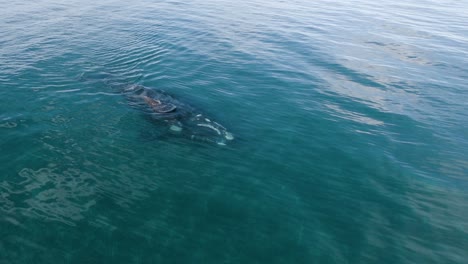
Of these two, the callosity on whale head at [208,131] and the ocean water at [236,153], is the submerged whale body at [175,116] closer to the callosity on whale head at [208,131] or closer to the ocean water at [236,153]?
the callosity on whale head at [208,131]

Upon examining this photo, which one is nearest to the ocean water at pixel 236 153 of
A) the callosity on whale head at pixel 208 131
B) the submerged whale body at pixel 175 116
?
the callosity on whale head at pixel 208 131

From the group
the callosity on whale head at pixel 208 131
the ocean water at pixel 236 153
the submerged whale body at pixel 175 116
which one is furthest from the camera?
the submerged whale body at pixel 175 116

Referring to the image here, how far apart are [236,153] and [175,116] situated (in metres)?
6.65

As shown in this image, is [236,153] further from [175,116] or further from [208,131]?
[175,116]

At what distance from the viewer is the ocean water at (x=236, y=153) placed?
50.6 ft

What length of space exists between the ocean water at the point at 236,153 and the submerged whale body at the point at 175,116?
0.92 metres

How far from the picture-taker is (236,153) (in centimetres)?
2172

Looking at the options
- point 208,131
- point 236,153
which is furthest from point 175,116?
A: point 236,153

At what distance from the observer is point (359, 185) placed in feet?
64.2

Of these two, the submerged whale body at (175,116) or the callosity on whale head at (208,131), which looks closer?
the callosity on whale head at (208,131)

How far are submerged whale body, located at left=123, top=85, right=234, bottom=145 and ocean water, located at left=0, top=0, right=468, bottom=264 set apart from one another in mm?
920

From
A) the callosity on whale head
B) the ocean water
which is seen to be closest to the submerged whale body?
the callosity on whale head

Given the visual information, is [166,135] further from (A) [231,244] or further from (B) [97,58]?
(B) [97,58]

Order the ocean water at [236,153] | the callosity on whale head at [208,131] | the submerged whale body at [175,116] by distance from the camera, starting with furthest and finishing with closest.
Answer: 1. the submerged whale body at [175,116]
2. the callosity on whale head at [208,131]
3. the ocean water at [236,153]
